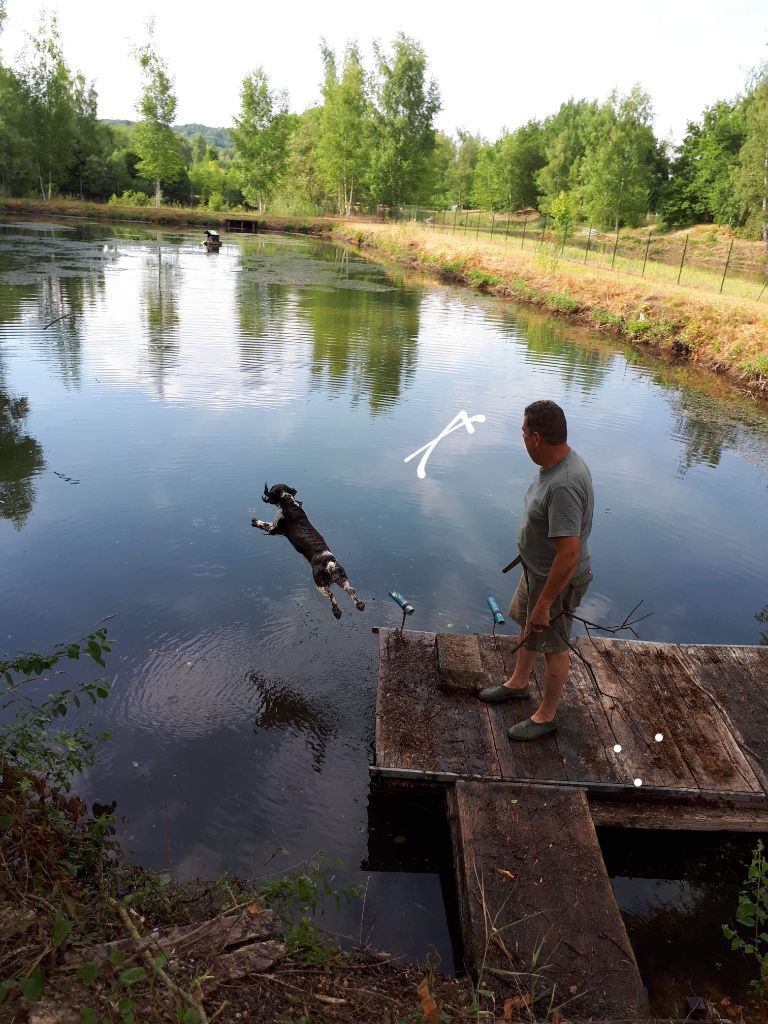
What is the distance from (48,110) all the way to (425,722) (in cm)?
6094

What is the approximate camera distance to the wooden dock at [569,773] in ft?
10.6

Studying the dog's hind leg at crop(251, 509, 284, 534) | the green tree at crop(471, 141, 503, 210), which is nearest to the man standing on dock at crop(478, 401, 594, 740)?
the dog's hind leg at crop(251, 509, 284, 534)

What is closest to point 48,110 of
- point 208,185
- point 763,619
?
point 208,185

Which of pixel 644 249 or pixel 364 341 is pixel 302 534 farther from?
pixel 644 249

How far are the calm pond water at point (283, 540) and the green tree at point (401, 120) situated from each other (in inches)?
1783

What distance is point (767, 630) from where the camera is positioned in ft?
22.7

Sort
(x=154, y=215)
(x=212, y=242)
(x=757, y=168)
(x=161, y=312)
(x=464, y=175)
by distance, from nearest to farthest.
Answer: (x=161, y=312) → (x=212, y=242) → (x=757, y=168) → (x=154, y=215) → (x=464, y=175)

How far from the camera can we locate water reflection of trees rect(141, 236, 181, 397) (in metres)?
14.4

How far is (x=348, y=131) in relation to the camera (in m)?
60.3

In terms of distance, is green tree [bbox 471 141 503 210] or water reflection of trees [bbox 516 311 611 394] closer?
water reflection of trees [bbox 516 311 611 394]

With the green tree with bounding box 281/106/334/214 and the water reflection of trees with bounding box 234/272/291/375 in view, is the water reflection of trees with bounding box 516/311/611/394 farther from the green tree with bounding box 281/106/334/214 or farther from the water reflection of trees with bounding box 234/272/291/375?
the green tree with bounding box 281/106/334/214

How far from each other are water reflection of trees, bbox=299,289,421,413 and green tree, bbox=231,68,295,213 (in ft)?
139

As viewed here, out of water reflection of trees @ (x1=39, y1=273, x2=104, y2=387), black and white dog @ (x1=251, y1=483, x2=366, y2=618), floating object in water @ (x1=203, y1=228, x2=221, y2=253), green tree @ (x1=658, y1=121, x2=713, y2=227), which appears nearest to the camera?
black and white dog @ (x1=251, y1=483, x2=366, y2=618)

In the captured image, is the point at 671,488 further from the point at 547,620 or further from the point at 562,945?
the point at 562,945
